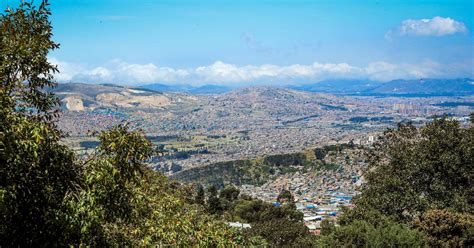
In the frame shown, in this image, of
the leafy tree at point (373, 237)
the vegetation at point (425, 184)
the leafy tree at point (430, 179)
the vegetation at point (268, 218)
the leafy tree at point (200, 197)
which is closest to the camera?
the leafy tree at point (373, 237)

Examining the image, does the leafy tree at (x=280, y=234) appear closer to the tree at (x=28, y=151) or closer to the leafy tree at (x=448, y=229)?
the leafy tree at (x=448, y=229)

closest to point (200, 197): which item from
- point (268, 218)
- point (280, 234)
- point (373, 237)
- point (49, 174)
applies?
point (268, 218)

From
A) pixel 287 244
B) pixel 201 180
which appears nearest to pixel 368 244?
pixel 287 244

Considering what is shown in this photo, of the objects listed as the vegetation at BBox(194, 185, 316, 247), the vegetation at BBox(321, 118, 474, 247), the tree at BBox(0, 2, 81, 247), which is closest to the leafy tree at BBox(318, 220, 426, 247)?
the vegetation at BBox(321, 118, 474, 247)

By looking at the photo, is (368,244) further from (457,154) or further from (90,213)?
(90,213)

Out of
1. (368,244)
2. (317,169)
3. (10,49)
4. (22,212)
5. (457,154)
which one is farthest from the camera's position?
(317,169)

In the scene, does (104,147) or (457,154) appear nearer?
(104,147)

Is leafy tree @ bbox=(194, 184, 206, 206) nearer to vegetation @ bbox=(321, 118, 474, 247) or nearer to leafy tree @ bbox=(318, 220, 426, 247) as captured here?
vegetation @ bbox=(321, 118, 474, 247)

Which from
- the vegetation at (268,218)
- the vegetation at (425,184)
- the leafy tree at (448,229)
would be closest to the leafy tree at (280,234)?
the vegetation at (268,218)
